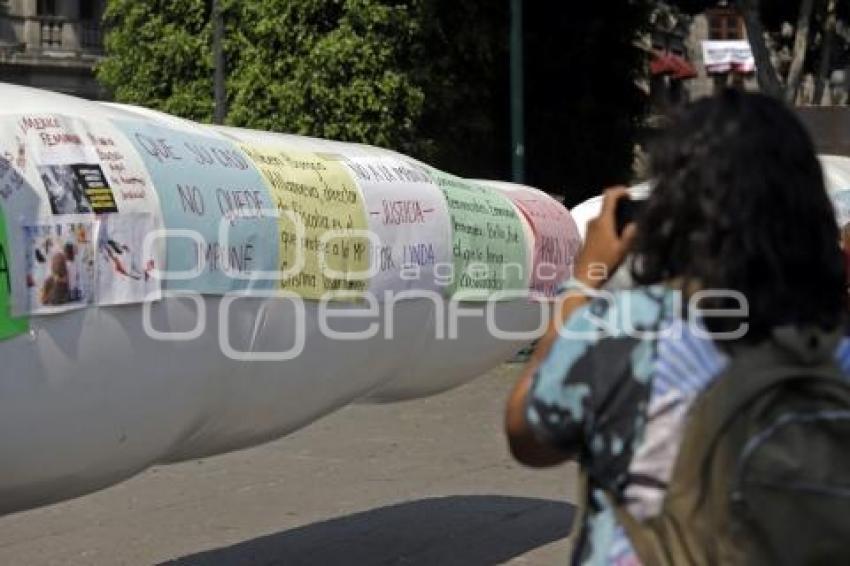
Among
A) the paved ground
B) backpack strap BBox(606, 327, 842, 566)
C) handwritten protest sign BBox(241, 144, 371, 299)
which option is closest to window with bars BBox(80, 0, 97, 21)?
the paved ground

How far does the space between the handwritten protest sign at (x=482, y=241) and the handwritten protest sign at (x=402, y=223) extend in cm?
9

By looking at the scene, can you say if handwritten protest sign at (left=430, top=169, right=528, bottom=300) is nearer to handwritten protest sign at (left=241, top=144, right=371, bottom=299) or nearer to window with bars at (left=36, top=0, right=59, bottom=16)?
handwritten protest sign at (left=241, top=144, right=371, bottom=299)

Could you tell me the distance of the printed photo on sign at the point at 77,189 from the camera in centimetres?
369

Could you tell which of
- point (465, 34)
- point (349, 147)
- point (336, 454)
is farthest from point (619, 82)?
point (349, 147)

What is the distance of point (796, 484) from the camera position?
2.08 meters

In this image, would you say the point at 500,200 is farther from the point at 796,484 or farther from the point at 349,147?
the point at 796,484

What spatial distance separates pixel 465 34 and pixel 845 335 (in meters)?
12.8

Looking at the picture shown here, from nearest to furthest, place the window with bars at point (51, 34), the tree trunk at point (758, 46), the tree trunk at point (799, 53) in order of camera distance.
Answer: the tree trunk at point (758, 46)
the tree trunk at point (799, 53)
the window with bars at point (51, 34)

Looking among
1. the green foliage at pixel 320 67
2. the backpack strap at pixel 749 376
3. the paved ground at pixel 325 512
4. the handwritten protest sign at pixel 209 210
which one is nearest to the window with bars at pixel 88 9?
the green foliage at pixel 320 67

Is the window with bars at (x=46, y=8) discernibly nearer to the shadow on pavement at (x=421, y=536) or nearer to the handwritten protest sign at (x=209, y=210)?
the shadow on pavement at (x=421, y=536)

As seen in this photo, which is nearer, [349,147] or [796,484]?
[796,484]

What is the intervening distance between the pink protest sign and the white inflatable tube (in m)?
0.60

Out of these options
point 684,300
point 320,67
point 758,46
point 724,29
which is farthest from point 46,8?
point 724,29

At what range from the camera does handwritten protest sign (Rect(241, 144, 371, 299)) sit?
4512 millimetres
